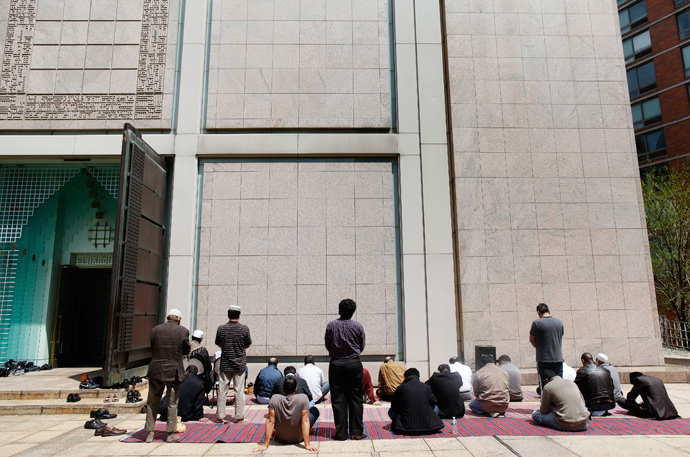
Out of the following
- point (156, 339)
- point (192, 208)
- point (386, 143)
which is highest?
point (386, 143)

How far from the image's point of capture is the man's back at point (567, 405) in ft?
21.0

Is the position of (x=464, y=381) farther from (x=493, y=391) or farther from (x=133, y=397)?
(x=133, y=397)

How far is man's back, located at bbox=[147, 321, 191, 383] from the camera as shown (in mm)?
6230

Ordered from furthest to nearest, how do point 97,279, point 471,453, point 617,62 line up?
point 97,279 → point 617,62 → point 471,453

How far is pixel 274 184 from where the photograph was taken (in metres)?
11.8

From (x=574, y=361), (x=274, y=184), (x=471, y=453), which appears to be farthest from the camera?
(x=274, y=184)

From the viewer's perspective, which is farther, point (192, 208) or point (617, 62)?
point (617, 62)

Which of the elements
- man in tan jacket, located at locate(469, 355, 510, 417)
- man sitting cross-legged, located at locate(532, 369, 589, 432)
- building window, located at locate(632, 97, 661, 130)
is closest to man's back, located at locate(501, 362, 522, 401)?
man in tan jacket, located at locate(469, 355, 510, 417)

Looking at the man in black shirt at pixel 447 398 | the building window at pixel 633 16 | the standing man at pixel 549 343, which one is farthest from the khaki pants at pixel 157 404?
the building window at pixel 633 16

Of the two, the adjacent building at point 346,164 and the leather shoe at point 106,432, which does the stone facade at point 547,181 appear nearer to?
the adjacent building at point 346,164

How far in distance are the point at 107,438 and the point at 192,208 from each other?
6.18m

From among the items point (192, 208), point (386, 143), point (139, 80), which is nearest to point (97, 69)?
point (139, 80)

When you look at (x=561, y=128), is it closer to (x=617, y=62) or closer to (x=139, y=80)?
(x=617, y=62)

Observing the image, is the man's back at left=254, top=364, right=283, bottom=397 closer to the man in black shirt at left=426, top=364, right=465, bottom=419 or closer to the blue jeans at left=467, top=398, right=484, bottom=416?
the man in black shirt at left=426, top=364, right=465, bottom=419
